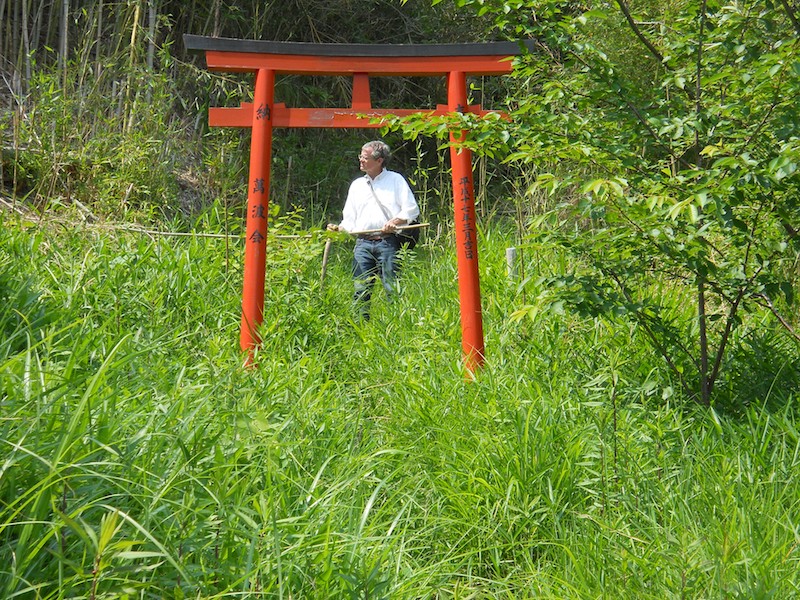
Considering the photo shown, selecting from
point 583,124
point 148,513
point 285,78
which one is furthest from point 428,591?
point 285,78

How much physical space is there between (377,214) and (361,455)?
121 inches

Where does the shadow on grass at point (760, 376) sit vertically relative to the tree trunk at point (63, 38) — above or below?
below

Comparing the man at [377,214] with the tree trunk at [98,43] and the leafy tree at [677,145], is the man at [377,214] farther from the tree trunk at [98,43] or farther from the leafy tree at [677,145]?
the tree trunk at [98,43]

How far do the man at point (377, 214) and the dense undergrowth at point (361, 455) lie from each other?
2.77 feet

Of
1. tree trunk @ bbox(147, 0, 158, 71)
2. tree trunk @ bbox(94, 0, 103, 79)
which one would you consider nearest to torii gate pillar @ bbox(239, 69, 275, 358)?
tree trunk @ bbox(94, 0, 103, 79)

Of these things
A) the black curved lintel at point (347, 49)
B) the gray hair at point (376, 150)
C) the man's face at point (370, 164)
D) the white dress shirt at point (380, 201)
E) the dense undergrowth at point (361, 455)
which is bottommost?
the dense undergrowth at point (361, 455)

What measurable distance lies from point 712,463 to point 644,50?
4.44 m

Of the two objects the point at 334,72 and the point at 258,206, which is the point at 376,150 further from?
the point at 258,206

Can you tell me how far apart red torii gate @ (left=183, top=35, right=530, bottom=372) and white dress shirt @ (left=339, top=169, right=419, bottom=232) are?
Answer: 50.1 inches

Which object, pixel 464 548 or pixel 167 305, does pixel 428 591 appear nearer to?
pixel 464 548

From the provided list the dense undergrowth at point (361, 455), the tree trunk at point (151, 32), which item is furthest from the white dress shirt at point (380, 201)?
the tree trunk at point (151, 32)

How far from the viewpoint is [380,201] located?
5.84 meters

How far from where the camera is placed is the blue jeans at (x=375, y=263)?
5.56m

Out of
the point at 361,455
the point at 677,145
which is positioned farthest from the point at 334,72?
the point at 361,455
